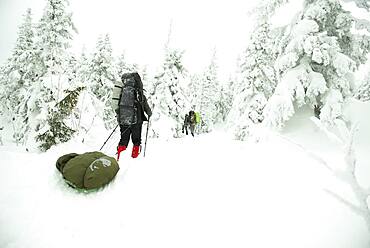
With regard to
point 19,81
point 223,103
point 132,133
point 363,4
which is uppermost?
point 363,4

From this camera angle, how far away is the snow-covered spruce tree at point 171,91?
17.5m

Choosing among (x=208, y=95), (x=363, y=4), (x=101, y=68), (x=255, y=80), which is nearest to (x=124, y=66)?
(x=101, y=68)

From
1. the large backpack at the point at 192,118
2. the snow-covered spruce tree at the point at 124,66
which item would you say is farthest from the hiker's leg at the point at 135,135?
the snow-covered spruce tree at the point at 124,66

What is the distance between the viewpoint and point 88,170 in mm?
4074

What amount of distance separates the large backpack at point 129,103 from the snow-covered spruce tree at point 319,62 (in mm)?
5359

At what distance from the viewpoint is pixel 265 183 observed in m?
3.68

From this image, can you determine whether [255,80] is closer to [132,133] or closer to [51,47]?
[132,133]

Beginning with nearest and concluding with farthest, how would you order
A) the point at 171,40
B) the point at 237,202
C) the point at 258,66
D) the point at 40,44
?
the point at 237,202 < the point at 40,44 < the point at 258,66 < the point at 171,40

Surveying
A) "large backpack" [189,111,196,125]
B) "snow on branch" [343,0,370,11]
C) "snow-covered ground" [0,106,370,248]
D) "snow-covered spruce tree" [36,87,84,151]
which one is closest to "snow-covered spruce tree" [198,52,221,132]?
"large backpack" [189,111,196,125]

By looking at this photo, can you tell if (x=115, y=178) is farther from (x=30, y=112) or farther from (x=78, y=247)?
(x=30, y=112)

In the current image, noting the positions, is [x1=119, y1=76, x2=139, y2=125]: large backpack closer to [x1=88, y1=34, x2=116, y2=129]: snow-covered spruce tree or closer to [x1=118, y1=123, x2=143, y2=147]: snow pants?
[x1=118, y1=123, x2=143, y2=147]: snow pants

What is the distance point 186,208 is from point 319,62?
759cm

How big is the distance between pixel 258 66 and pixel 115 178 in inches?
587

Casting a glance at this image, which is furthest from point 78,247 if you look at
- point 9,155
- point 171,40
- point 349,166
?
point 171,40
